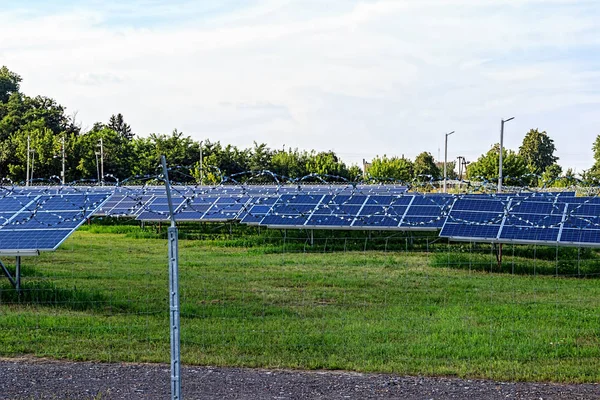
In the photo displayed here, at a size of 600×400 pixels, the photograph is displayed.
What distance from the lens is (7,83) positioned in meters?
95.9

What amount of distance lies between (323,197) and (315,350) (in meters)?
16.5

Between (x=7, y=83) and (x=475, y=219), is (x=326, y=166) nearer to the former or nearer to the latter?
(x=475, y=219)

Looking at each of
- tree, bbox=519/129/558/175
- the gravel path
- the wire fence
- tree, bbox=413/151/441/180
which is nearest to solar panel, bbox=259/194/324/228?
the wire fence

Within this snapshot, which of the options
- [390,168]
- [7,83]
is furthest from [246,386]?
[7,83]

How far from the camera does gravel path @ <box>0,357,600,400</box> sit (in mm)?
8266

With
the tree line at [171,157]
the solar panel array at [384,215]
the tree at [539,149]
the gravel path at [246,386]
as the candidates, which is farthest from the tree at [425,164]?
the gravel path at [246,386]

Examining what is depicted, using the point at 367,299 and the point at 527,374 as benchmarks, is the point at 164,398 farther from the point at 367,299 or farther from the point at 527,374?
the point at 367,299

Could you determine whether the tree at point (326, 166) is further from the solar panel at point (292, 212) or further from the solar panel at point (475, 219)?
the solar panel at point (475, 219)

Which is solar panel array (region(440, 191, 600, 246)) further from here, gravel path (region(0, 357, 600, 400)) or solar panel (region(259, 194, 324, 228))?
gravel path (region(0, 357, 600, 400))

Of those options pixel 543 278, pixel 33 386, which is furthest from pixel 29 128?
pixel 33 386

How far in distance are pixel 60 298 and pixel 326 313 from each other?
4.52m

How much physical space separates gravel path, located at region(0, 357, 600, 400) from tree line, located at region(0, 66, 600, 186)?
145 feet

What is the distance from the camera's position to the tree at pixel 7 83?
312 feet

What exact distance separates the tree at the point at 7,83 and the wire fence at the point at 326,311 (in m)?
79.8
